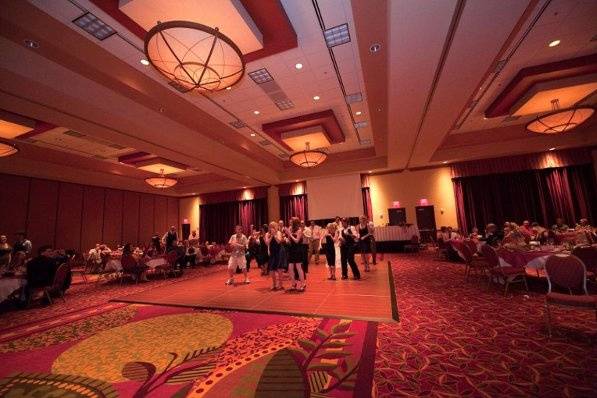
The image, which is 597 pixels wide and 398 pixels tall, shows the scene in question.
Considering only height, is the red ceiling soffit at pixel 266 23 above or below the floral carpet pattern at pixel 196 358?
above

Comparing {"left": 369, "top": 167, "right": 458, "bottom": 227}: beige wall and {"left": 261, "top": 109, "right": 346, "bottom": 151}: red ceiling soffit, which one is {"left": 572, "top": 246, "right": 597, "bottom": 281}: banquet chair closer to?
{"left": 261, "top": 109, "right": 346, "bottom": 151}: red ceiling soffit

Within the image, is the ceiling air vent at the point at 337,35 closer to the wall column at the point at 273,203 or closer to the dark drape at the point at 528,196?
the dark drape at the point at 528,196

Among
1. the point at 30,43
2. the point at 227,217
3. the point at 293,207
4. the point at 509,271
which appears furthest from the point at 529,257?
the point at 227,217

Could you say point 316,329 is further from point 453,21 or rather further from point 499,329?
point 453,21

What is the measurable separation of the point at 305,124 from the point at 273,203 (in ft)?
25.2

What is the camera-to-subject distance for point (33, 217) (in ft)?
36.1

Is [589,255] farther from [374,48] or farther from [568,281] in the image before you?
[374,48]

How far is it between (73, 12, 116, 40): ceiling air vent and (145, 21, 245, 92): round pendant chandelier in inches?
53.2

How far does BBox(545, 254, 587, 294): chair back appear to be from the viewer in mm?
3055

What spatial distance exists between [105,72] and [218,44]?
10.0 ft

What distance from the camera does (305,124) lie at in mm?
8578

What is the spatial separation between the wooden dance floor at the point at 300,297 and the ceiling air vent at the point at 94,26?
16.3 feet

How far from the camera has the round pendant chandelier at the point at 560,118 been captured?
6.90 m

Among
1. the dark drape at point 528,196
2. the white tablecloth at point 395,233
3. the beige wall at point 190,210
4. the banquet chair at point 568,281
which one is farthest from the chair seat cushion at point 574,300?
the beige wall at point 190,210
